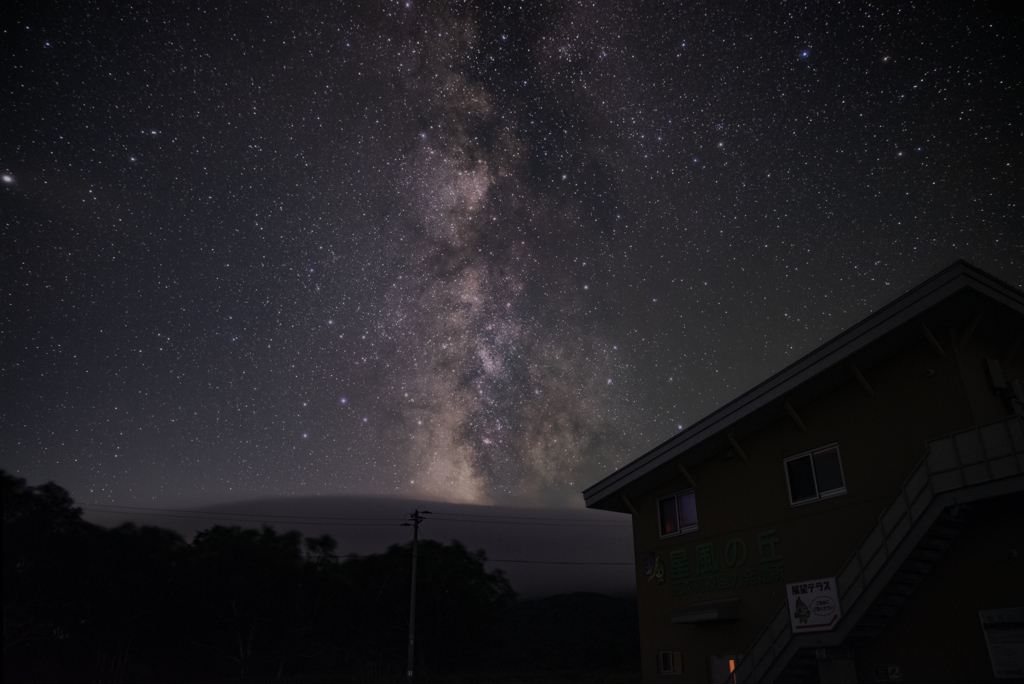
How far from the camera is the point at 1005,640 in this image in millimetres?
12492

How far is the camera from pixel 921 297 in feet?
47.6

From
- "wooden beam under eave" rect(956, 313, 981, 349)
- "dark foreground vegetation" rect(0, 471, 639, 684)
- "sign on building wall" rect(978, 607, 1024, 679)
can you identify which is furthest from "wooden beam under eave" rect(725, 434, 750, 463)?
"dark foreground vegetation" rect(0, 471, 639, 684)

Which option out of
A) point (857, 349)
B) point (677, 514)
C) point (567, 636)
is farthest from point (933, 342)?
point (567, 636)

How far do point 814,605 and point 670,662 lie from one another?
→ 738 cm

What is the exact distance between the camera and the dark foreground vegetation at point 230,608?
132 feet

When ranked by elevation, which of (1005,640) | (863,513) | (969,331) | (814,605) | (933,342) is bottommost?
(1005,640)

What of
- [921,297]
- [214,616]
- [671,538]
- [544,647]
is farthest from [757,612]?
[544,647]

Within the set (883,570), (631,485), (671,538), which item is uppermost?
(631,485)

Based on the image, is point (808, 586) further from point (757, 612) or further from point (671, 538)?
point (671, 538)

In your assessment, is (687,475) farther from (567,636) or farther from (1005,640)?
(567,636)

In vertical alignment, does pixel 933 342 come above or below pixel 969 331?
below

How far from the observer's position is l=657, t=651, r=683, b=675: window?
1900cm

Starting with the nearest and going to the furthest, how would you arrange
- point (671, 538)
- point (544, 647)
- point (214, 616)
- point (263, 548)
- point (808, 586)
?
point (808, 586)
point (671, 538)
point (214, 616)
point (263, 548)
point (544, 647)

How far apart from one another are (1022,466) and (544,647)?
99.8 m
